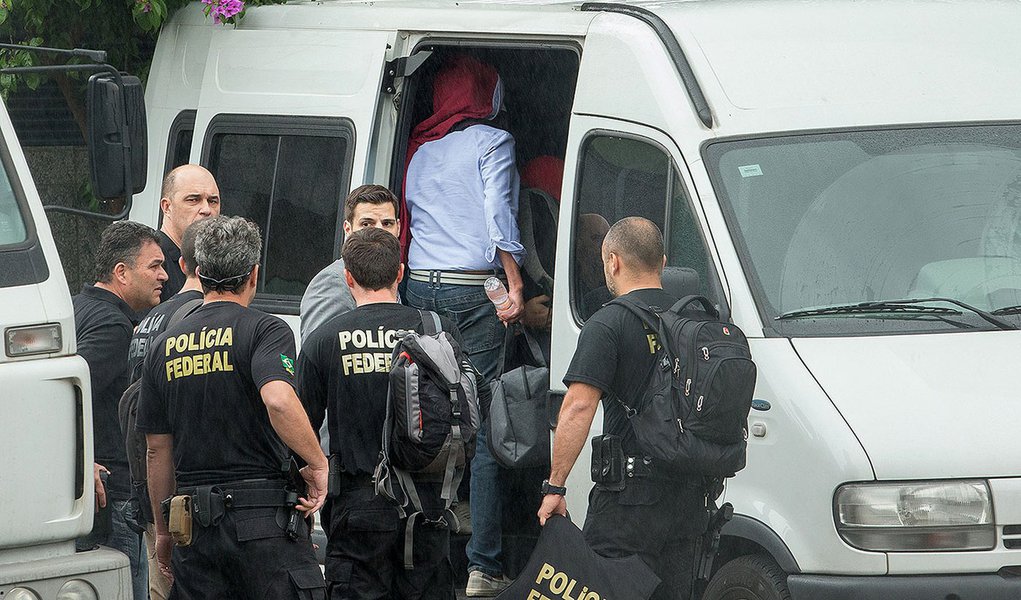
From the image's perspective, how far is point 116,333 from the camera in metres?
5.77

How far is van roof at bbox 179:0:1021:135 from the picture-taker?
5.82 metres

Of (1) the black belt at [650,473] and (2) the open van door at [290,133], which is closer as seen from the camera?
(1) the black belt at [650,473]

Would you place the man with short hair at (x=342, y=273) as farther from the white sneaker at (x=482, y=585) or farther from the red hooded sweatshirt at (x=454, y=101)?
the white sneaker at (x=482, y=585)

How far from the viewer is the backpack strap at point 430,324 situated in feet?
17.3

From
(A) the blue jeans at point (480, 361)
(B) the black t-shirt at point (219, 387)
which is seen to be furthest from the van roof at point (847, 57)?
(B) the black t-shirt at point (219, 387)

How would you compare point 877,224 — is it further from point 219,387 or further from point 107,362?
point 107,362

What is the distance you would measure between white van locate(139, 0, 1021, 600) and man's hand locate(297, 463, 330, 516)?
4.36ft

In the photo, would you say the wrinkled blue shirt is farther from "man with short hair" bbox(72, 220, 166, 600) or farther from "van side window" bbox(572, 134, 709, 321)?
"man with short hair" bbox(72, 220, 166, 600)

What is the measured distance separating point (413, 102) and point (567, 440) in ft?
8.33

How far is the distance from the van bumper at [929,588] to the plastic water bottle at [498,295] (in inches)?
98.0

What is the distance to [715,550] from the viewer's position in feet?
17.3

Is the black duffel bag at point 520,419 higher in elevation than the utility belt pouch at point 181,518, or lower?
higher

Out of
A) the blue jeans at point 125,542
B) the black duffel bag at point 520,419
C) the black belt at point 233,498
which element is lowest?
the blue jeans at point 125,542

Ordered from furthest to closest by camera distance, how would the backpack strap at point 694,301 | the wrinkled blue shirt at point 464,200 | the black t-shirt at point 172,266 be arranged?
the wrinkled blue shirt at point 464,200
the black t-shirt at point 172,266
the backpack strap at point 694,301
